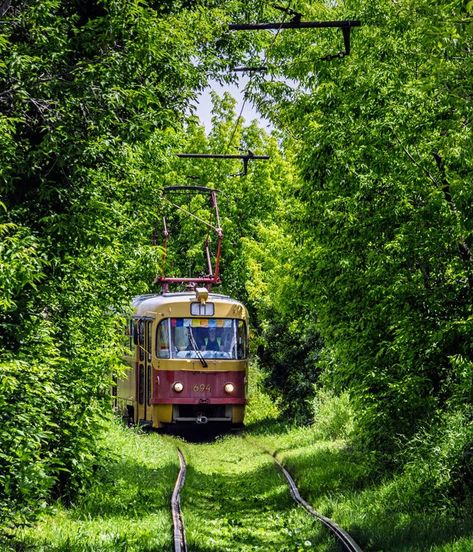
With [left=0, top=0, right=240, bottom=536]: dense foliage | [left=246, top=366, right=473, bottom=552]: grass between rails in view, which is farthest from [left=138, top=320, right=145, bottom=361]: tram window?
[left=0, top=0, right=240, bottom=536]: dense foliage

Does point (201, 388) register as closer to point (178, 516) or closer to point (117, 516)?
point (178, 516)

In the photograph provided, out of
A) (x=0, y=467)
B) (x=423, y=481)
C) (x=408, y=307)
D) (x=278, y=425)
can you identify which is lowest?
(x=278, y=425)

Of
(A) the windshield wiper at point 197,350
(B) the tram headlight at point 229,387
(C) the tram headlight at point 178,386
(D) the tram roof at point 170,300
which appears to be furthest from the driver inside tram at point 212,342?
(C) the tram headlight at point 178,386

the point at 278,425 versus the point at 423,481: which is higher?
the point at 423,481

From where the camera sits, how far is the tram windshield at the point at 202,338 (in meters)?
26.9

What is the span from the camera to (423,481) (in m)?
14.1

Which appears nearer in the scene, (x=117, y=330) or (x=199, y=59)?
(x=117, y=330)

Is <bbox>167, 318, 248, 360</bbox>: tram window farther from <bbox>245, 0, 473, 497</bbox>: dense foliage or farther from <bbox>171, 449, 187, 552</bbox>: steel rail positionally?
<bbox>245, 0, 473, 497</bbox>: dense foliage

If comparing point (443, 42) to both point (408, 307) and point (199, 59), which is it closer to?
point (408, 307)

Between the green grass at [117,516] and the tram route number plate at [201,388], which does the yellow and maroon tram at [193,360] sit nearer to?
the tram route number plate at [201,388]

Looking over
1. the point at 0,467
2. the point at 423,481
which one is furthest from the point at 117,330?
the point at 0,467

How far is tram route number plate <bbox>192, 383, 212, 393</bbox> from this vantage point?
88.1 feet

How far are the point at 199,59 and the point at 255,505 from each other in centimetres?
801

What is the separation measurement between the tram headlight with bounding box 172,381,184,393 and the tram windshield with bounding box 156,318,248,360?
70 cm
